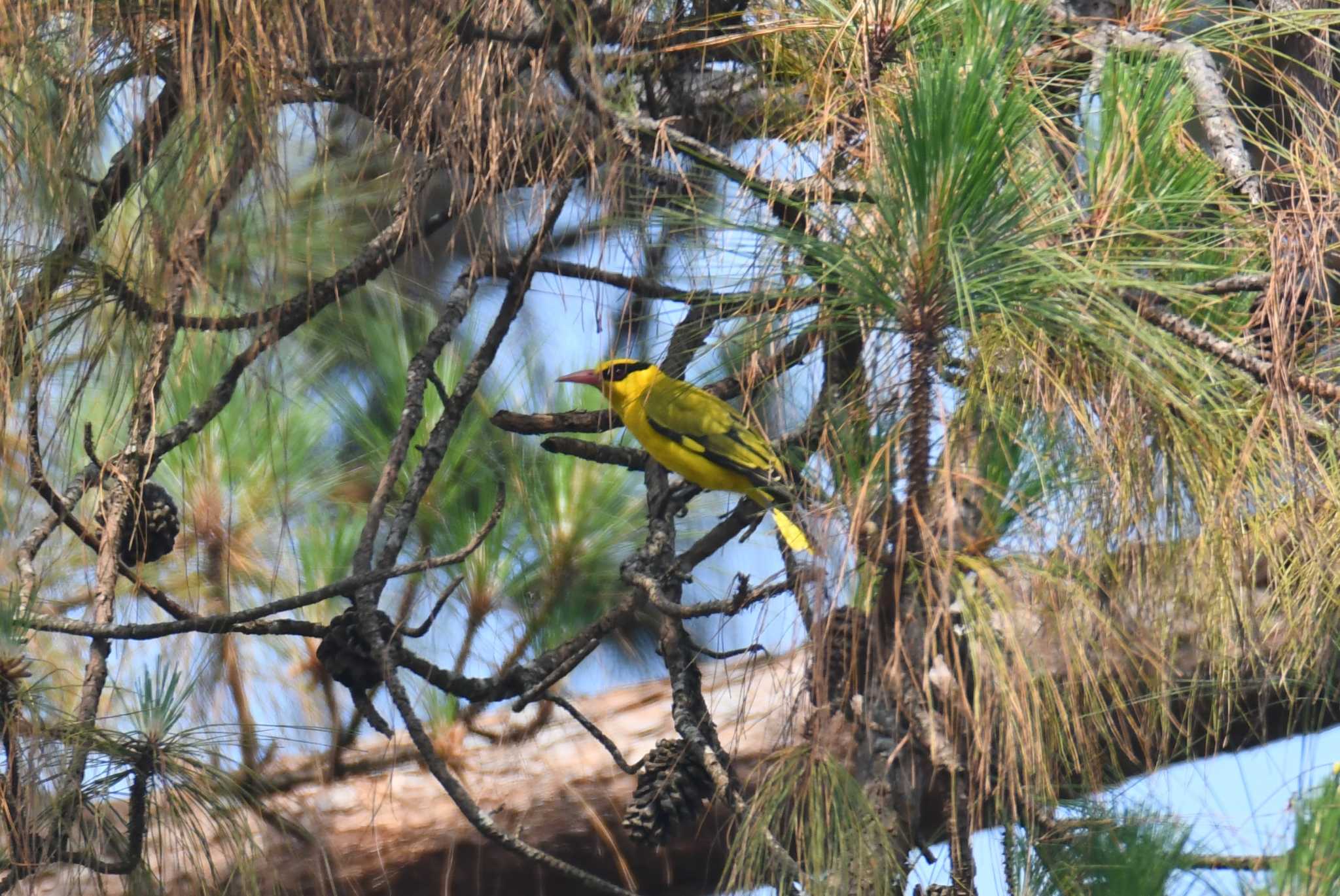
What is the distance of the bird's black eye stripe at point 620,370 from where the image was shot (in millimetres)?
1905

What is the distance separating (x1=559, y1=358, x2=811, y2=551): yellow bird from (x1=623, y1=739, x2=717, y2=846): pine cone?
1.42 ft

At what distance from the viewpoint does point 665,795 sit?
5.67 ft

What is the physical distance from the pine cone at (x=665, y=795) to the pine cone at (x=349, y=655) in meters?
0.39

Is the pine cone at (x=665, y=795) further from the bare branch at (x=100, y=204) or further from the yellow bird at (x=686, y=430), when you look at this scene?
the bare branch at (x=100, y=204)

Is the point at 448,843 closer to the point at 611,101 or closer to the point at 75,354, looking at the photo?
the point at 75,354

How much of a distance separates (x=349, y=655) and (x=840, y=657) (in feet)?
1.95

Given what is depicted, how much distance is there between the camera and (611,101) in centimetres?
143

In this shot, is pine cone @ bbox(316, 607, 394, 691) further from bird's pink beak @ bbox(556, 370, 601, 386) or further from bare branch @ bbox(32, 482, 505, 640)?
bird's pink beak @ bbox(556, 370, 601, 386)

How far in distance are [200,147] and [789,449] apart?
2.14 feet

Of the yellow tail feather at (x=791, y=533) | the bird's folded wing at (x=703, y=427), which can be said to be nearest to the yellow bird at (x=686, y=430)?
the bird's folded wing at (x=703, y=427)

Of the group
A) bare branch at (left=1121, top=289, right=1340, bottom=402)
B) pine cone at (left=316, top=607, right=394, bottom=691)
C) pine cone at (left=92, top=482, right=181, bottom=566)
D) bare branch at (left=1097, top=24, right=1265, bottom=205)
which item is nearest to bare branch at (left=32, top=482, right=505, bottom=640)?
pine cone at (left=316, top=607, right=394, bottom=691)

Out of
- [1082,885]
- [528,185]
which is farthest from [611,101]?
[1082,885]

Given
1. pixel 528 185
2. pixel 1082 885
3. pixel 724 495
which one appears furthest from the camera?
pixel 724 495

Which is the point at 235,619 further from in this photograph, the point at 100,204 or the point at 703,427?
the point at 703,427
